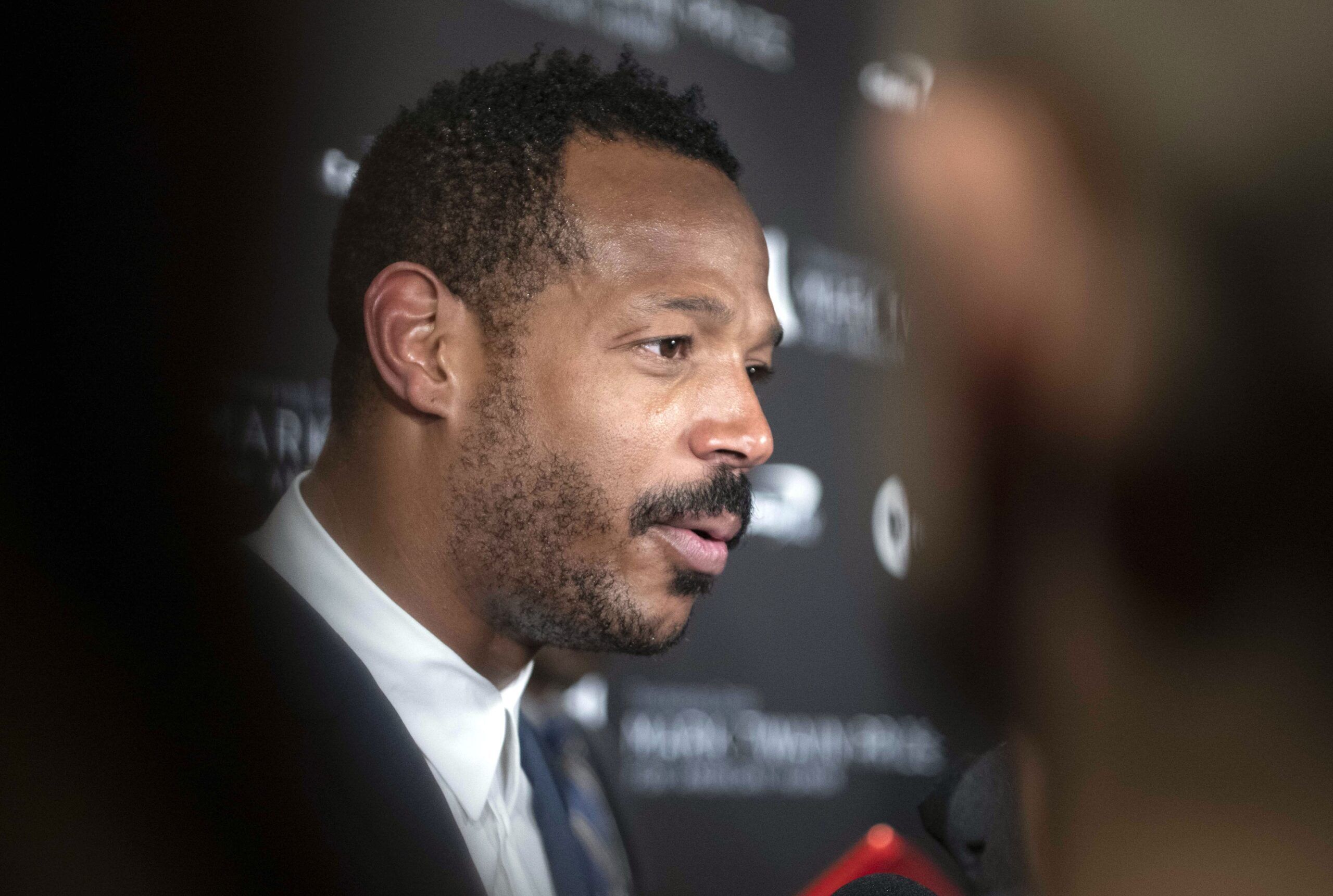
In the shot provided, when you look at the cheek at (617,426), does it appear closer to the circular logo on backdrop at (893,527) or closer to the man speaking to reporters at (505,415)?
the man speaking to reporters at (505,415)

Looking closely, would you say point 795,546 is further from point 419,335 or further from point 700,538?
point 419,335

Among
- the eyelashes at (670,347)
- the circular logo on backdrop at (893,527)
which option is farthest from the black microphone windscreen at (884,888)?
the circular logo on backdrop at (893,527)

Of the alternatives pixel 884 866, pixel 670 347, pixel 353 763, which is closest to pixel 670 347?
pixel 670 347

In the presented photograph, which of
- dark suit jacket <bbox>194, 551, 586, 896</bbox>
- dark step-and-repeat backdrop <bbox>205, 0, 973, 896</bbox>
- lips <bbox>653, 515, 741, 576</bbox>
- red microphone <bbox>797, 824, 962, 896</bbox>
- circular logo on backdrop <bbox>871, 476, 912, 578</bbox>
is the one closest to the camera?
dark suit jacket <bbox>194, 551, 586, 896</bbox>

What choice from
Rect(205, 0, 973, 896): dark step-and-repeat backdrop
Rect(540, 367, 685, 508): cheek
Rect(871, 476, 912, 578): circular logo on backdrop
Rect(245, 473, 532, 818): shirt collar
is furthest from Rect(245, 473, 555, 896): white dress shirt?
Rect(871, 476, 912, 578): circular logo on backdrop

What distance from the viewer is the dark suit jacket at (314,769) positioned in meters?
0.39

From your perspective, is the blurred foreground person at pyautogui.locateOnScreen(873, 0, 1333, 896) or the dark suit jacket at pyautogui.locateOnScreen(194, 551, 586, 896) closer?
the dark suit jacket at pyautogui.locateOnScreen(194, 551, 586, 896)

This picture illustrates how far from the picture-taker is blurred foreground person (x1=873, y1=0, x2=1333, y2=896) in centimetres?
97

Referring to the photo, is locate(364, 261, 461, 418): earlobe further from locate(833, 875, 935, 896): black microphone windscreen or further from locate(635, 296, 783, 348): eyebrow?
locate(833, 875, 935, 896): black microphone windscreen

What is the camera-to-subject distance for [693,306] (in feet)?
1.58

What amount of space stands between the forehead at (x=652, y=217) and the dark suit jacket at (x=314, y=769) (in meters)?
0.21

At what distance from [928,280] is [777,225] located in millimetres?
204

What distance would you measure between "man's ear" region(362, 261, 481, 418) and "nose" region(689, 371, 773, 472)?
0.11 meters

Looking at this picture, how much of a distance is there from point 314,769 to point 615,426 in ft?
0.65
